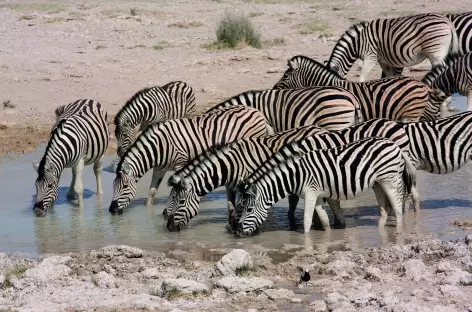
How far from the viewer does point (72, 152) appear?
34.9ft

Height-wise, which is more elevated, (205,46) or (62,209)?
(205,46)

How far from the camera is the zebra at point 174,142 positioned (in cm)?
1040

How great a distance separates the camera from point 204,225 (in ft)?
32.2

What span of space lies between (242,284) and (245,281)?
45mm

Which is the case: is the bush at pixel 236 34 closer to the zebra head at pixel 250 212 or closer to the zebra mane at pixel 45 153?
the zebra mane at pixel 45 153

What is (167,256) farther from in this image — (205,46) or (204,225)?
(205,46)

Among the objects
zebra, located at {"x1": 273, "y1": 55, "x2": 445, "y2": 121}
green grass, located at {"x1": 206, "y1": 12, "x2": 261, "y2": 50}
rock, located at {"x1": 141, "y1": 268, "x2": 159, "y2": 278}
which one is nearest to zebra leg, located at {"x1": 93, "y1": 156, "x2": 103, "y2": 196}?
zebra, located at {"x1": 273, "y1": 55, "x2": 445, "y2": 121}

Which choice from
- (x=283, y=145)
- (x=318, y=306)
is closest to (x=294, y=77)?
(x=283, y=145)

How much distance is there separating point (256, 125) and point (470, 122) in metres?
2.21

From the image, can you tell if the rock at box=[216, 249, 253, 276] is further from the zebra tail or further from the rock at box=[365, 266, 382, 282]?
the zebra tail

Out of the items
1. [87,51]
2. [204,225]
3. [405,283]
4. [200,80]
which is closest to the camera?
[405,283]

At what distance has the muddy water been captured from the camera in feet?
29.6

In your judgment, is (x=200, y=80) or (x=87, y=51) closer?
(x=200, y=80)

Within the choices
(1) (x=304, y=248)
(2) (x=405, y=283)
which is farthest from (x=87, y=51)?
(2) (x=405, y=283)
